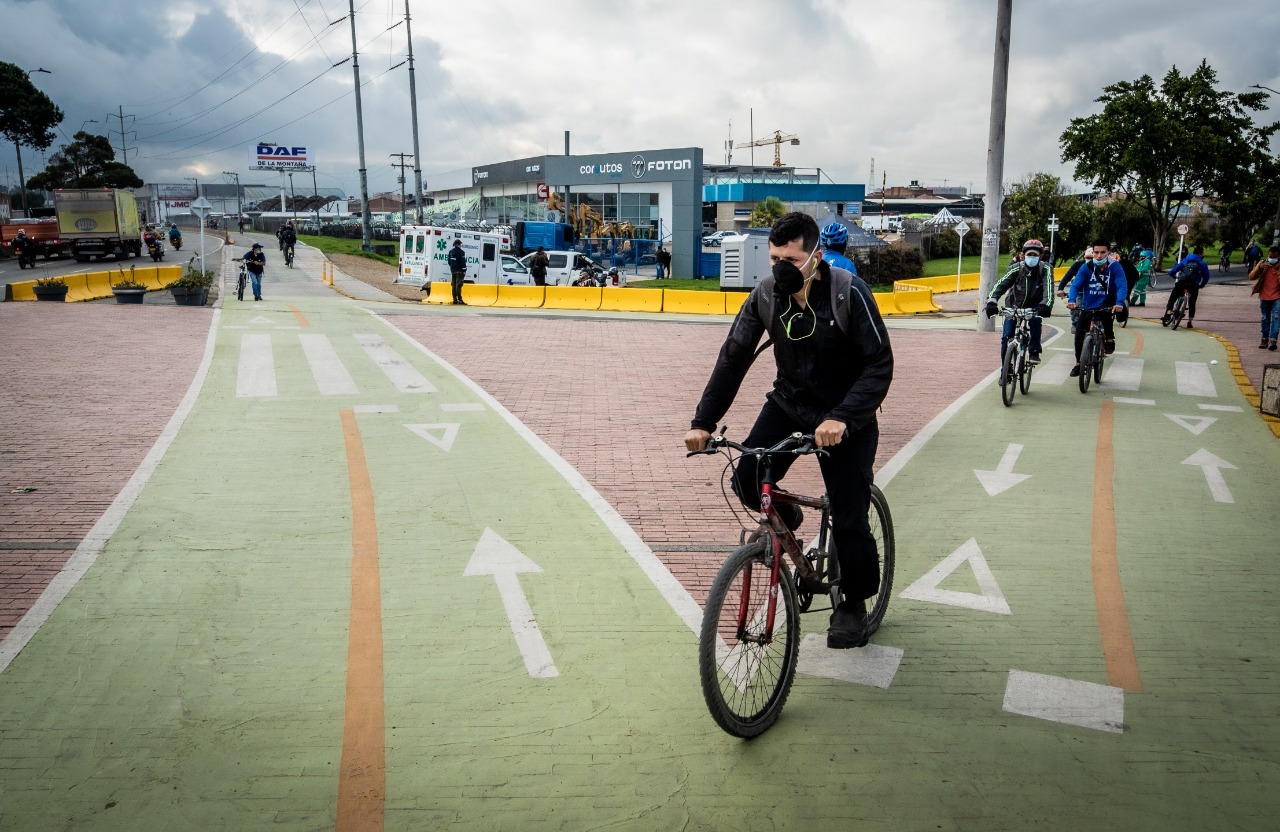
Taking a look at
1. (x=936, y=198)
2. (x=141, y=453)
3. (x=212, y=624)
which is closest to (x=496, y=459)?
(x=141, y=453)

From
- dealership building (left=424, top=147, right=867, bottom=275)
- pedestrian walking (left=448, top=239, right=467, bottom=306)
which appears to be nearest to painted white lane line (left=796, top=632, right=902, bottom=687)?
pedestrian walking (left=448, top=239, right=467, bottom=306)

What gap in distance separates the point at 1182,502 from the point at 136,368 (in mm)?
13197

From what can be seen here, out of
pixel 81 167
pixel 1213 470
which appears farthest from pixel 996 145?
pixel 81 167

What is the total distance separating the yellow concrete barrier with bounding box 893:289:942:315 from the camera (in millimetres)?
28250

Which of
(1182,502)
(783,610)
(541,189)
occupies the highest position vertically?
(541,189)

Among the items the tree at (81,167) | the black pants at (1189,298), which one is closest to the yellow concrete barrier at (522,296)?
the black pants at (1189,298)

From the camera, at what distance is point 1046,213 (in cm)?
5753

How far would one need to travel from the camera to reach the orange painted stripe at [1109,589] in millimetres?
4629

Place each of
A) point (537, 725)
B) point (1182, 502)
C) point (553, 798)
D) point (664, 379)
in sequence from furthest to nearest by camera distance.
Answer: point (664, 379), point (1182, 502), point (537, 725), point (553, 798)

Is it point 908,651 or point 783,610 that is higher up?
point 783,610

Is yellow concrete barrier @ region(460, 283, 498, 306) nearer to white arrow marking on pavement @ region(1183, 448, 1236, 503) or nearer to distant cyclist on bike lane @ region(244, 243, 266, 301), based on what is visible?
distant cyclist on bike lane @ region(244, 243, 266, 301)

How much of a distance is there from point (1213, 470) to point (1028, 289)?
398 centimetres

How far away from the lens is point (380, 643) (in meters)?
4.80

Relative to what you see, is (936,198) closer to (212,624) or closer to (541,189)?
(541,189)
